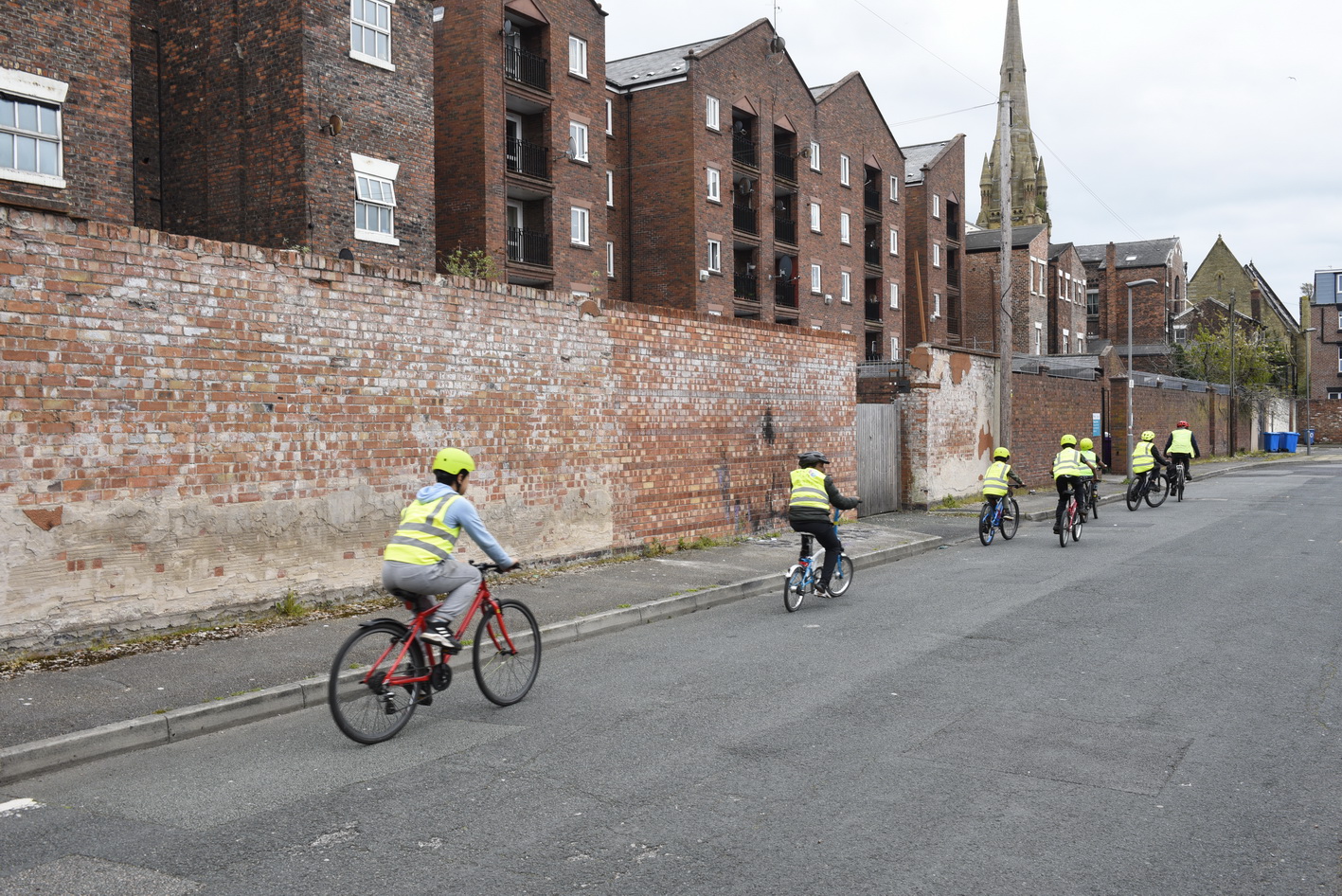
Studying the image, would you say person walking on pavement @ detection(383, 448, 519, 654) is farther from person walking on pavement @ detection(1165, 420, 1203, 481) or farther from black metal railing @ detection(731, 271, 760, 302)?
black metal railing @ detection(731, 271, 760, 302)

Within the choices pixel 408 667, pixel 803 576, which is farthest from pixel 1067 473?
pixel 408 667

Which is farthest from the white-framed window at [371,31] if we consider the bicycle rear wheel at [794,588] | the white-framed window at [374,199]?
the bicycle rear wheel at [794,588]

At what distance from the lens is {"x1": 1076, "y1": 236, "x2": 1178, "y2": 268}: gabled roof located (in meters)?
70.1

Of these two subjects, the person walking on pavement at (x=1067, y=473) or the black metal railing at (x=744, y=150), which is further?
the black metal railing at (x=744, y=150)

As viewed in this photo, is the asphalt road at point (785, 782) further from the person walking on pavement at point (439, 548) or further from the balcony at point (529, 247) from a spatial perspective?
the balcony at point (529, 247)

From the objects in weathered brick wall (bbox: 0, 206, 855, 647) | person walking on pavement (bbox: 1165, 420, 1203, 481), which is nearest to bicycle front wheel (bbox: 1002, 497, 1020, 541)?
weathered brick wall (bbox: 0, 206, 855, 647)

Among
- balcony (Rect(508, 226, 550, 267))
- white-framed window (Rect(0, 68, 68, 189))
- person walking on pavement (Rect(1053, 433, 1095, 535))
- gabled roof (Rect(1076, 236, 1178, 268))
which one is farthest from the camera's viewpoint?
gabled roof (Rect(1076, 236, 1178, 268))

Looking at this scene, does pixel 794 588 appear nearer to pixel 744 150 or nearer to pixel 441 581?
pixel 441 581

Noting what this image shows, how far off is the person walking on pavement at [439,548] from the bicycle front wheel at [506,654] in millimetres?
468

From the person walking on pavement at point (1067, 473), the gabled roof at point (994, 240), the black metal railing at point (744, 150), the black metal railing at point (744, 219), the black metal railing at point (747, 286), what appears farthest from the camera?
the gabled roof at point (994, 240)

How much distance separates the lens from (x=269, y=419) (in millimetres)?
9406

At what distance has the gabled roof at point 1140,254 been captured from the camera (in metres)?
70.1

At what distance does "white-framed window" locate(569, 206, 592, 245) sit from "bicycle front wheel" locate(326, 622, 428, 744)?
1047 inches

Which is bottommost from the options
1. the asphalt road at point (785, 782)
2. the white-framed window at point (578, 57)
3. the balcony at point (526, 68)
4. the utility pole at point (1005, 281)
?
the asphalt road at point (785, 782)
